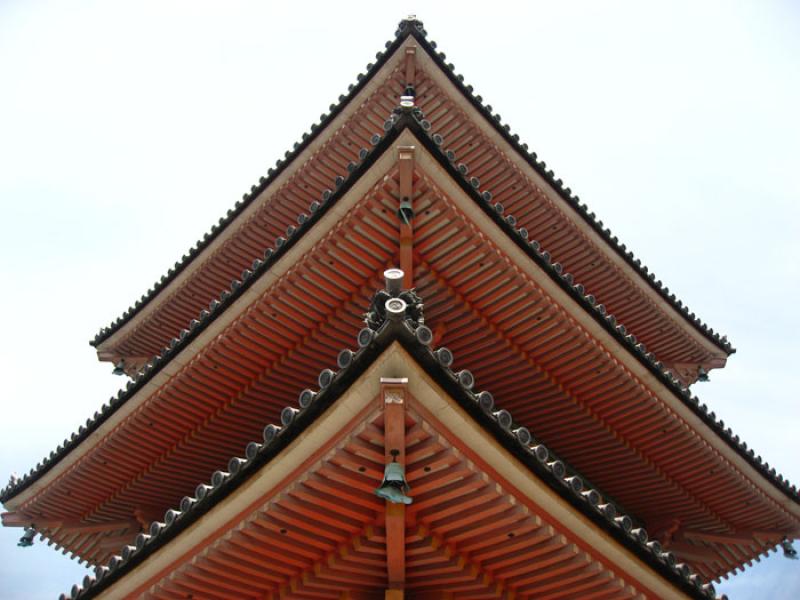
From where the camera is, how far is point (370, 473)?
4.44 meters

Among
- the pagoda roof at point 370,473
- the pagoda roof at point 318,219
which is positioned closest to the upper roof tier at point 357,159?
the pagoda roof at point 318,219

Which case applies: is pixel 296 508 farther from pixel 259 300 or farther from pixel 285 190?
pixel 285 190

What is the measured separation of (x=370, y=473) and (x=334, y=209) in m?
3.45

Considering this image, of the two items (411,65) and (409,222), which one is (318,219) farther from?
(411,65)

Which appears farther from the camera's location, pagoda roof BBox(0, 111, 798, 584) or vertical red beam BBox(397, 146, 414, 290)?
pagoda roof BBox(0, 111, 798, 584)

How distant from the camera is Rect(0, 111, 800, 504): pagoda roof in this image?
664cm

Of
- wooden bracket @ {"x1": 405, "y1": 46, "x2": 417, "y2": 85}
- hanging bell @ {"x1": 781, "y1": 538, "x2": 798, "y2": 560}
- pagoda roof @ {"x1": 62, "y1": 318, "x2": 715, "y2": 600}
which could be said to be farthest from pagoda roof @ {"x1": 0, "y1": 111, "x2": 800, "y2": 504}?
wooden bracket @ {"x1": 405, "y1": 46, "x2": 417, "y2": 85}

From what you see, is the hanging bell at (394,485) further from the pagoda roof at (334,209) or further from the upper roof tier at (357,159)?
the upper roof tier at (357,159)

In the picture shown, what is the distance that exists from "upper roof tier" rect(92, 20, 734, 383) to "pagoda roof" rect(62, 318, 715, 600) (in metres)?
6.42

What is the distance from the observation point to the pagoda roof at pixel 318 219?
6637 mm

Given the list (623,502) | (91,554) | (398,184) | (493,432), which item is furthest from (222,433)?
(623,502)

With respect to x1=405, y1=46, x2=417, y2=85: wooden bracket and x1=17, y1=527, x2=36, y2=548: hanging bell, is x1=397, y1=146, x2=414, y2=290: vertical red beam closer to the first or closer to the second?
x1=405, y1=46, x2=417, y2=85: wooden bracket

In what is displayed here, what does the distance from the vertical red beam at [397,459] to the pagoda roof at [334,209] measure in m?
3.38

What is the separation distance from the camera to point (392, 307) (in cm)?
411
